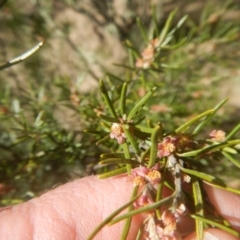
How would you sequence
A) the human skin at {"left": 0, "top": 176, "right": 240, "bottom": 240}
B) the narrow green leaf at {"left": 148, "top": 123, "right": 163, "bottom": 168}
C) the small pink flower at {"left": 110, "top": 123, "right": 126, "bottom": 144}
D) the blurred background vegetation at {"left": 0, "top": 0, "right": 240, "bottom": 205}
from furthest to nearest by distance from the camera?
the blurred background vegetation at {"left": 0, "top": 0, "right": 240, "bottom": 205} → the human skin at {"left": 0, "top": 176, "right": 240, "bottom": 240} → the small pink flower at {"left": 110, "top": 123, "right": 126, "bottom": 144} → the narrow green leaf at {"left": 148, "top": 123, "right": 163, "bottom": 168}

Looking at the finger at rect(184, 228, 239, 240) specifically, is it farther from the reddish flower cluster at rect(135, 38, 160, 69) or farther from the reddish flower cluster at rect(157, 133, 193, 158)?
the reddish flower cluster at rect(135, 38, 160, 69)

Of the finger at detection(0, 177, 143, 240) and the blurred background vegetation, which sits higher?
the blurred background vegetation

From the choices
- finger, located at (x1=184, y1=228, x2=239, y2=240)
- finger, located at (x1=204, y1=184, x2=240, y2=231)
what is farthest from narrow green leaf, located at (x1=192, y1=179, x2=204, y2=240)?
finger, located at (x1=204, y1=184, x2=240, y2=231)

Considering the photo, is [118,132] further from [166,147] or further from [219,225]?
[219,225]

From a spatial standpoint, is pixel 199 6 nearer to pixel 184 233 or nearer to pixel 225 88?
pixel 225 88

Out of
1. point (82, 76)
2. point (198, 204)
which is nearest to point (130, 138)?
point (198, 204)

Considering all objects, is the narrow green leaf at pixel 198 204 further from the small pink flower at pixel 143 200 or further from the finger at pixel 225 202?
the finger at pixel 225 202
